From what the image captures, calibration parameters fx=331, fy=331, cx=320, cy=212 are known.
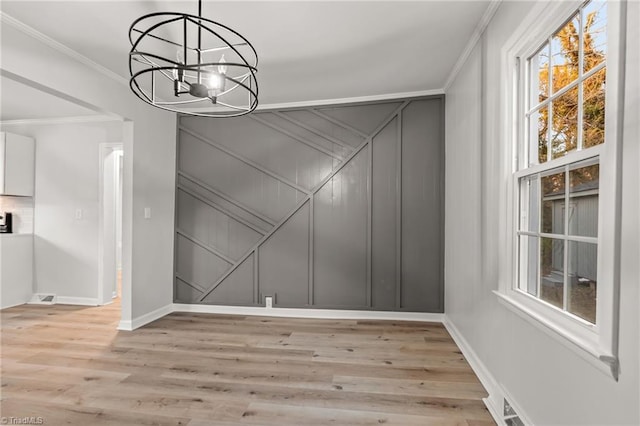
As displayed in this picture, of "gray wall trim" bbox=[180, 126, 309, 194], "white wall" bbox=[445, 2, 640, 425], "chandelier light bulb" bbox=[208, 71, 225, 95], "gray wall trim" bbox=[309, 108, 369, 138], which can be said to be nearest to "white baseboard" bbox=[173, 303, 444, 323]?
"white wall" bbox=[445, 2, 640, 425]

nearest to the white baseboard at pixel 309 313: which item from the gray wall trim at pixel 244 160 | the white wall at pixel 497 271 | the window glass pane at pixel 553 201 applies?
the white wall at pixel 497 271

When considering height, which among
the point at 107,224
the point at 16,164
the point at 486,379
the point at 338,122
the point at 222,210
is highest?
the point at 338,122

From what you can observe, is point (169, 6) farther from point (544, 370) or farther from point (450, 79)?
point (544, 370)

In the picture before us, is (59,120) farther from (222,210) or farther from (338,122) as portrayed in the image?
(338,122)

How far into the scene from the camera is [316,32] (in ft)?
8.19

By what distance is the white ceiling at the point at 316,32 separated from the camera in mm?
2184

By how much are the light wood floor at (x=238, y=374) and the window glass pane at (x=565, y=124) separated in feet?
5.09

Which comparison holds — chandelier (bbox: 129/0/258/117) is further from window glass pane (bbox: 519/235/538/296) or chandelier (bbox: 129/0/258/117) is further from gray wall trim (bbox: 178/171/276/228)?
window glass pane (bbox: 519/235/538/296)

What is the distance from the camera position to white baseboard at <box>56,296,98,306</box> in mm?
4391

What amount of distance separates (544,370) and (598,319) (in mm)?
504

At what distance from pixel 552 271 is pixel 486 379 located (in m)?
1.05

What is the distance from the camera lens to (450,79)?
326cm

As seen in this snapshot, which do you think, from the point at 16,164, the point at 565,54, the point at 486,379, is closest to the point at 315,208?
the point at 486,379

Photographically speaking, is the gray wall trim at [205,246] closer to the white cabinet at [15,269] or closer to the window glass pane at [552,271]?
the white cabinet at [15,269]
